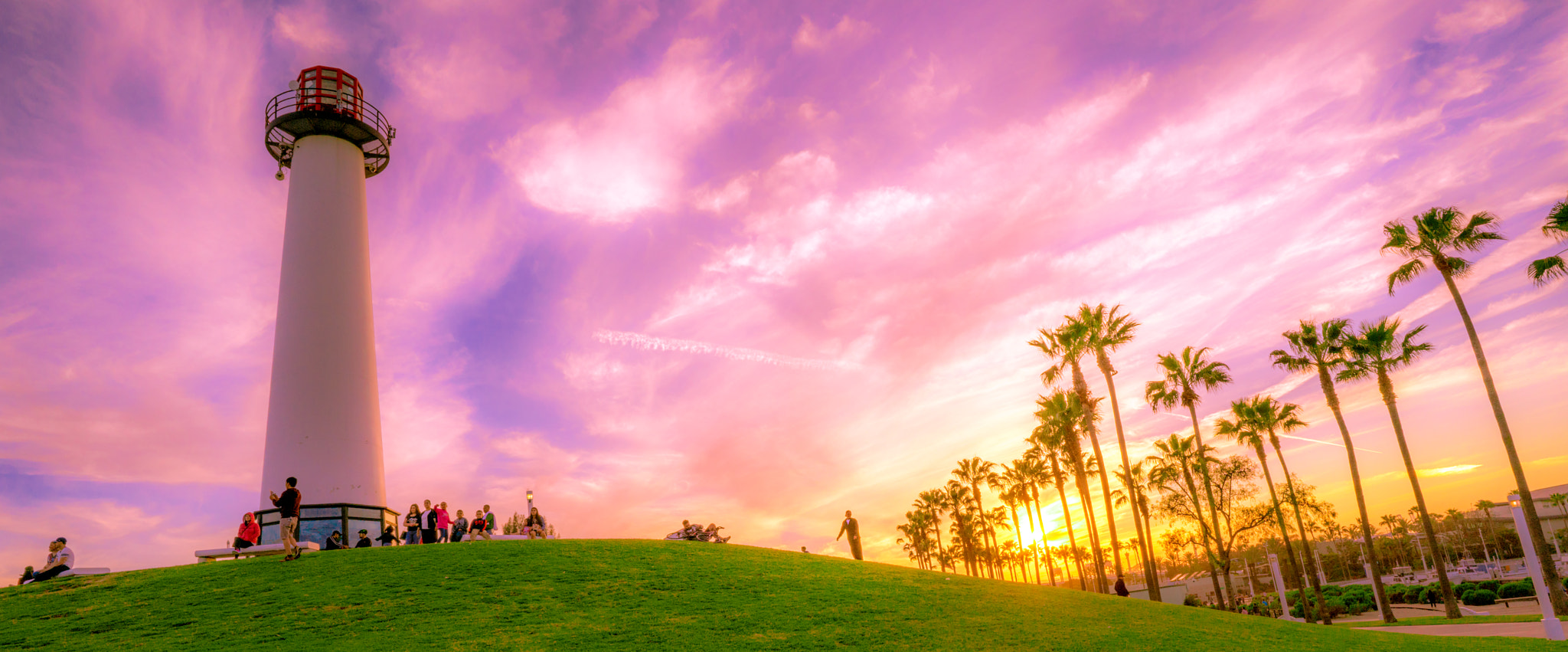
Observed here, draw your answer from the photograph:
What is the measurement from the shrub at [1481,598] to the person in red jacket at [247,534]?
69.9 m

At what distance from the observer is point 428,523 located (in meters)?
27.0

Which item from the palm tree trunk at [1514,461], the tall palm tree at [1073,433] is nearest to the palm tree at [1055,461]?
the tall palm tree at [1073,433]

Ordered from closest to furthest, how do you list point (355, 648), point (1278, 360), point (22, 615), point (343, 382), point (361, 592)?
point (355, 648), point (22, 615), point (361, 592), point (343, 382), point (1278, 360)

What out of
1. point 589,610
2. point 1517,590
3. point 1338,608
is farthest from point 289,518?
point 1338,608

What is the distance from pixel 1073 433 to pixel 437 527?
125 feet

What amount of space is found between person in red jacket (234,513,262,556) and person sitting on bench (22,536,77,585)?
3792 millimetres

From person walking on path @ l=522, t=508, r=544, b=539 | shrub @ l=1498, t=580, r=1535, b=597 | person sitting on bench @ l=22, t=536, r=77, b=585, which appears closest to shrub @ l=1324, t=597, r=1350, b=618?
shrub @ l=1498, t=580, r=1535, b=597

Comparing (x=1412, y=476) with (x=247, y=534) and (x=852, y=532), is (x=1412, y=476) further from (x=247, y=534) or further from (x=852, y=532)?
(x=247, y=534)

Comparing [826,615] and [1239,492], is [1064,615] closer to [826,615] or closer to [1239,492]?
[826,615]

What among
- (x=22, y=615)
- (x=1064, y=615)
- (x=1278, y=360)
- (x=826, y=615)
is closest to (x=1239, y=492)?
(x=1278, y=360)

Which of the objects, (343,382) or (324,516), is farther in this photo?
(343,382)

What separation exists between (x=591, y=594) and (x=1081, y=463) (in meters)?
41.5

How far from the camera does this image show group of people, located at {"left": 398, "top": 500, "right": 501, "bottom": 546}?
26328 millimetres

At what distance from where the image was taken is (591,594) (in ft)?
58.2
